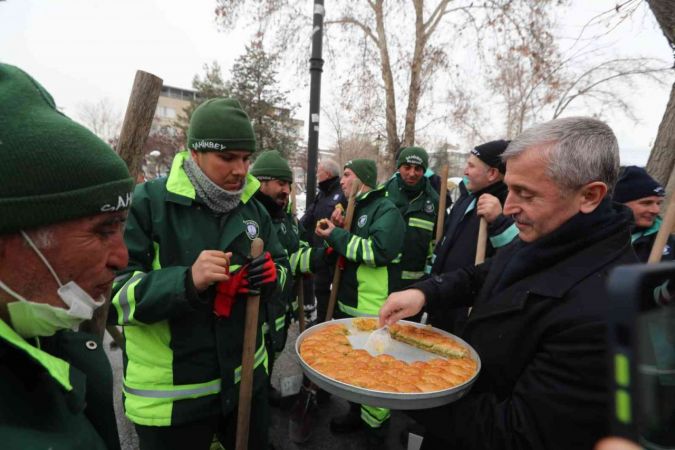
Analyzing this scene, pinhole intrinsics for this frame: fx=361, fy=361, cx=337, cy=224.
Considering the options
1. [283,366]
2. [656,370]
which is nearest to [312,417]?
[283,366]

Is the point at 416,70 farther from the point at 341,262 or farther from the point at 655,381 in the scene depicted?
the point at 655,381

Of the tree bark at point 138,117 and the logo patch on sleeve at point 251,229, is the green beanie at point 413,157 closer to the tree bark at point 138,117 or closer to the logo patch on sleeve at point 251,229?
the logo patch on sleeve at point 251,229

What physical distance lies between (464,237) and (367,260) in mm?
923

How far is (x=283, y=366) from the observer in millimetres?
4711

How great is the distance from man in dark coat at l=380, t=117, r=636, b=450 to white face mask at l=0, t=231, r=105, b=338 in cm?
145

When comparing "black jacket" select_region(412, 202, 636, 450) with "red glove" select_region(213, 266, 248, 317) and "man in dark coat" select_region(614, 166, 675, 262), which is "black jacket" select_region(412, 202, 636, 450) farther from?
"man in dark coat" select_region(614, 166, 675, 262)

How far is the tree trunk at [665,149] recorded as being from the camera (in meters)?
4.21

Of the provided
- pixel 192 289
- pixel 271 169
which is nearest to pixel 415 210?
pixel 271 169

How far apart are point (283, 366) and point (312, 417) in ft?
3.92

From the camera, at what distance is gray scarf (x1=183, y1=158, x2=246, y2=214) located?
6.72 feet

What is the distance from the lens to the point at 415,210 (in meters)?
4.50

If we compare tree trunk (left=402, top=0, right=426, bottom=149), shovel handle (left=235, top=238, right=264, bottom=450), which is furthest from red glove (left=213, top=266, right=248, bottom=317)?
tree trunk (left=402, top=0, right=426, bottom=149)

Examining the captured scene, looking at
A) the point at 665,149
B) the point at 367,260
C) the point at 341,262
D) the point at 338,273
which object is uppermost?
the point at 665,149

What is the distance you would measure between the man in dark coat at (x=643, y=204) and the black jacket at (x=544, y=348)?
7.95 ft
